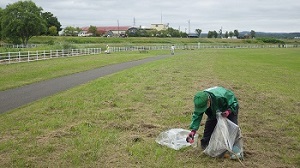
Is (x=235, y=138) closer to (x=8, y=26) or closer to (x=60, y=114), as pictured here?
(x=60, y=114)

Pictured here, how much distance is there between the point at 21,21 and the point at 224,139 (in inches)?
2967

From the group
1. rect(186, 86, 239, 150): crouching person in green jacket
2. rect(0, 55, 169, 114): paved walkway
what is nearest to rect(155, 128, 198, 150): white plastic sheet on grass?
rect(186, 86, 239, 150): crouching person in green jacket

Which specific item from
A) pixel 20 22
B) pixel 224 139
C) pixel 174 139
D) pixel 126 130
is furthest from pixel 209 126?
pixel 20 22

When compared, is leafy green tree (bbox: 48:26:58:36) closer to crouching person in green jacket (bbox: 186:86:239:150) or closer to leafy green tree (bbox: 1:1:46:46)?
leafy green tree (bbox: 1:1:46:46)

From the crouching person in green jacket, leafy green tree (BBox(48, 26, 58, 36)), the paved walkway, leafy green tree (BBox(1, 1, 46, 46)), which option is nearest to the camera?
the crouching person in green jacket

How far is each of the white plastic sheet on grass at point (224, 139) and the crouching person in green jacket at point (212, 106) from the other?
5.8 inches

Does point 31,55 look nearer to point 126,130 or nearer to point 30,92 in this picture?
point 30,92

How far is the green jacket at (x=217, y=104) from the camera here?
17.4ft

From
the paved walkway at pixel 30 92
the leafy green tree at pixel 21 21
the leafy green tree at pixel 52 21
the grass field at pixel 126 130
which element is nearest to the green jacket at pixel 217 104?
the grass field at pixel 126 130

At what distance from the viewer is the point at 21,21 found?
242 feet

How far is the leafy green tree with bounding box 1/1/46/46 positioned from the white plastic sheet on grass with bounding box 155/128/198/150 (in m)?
73.3

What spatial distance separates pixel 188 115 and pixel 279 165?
3.64 meters

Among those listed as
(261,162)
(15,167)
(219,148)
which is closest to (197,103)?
(219,148)

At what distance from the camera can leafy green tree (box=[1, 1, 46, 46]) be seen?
73831 millimetres
